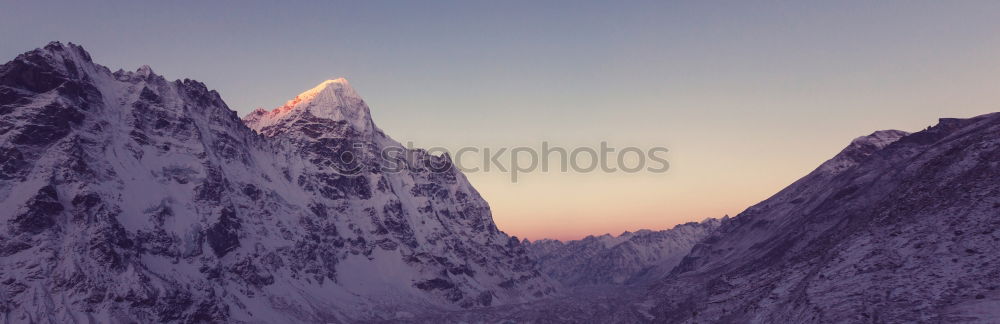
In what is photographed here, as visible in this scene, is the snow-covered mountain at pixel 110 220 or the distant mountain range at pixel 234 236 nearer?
the distant mountain range at pixel 234 236

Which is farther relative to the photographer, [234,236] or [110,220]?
[234,236]

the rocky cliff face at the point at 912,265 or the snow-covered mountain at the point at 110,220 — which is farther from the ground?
the snow-covered mountain at the point at 110,220

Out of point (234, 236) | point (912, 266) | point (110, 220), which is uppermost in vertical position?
point (110, 220)

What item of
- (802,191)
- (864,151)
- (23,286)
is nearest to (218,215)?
(23,286)

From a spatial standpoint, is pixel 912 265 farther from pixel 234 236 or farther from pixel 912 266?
pixel 234 236

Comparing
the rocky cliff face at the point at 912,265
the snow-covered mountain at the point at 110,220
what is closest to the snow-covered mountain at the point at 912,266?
the rocky cliff face at the point at 912,265

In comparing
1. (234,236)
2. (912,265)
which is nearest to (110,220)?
(234,236)

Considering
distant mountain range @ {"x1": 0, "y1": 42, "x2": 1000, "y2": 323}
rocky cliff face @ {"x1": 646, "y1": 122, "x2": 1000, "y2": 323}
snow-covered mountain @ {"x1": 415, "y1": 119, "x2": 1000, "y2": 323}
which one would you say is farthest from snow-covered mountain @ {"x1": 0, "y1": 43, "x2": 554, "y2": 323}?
rocky cliff face @ {"x1": 646, "y1": 122, "x2": 1000, "y2": 323}

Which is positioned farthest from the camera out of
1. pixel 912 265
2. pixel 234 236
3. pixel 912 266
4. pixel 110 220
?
pixel 234 236

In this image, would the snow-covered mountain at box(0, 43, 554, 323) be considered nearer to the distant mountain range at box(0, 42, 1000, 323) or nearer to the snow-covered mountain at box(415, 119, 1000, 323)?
the distant mountain range at box(0, 42, 1000, 323)

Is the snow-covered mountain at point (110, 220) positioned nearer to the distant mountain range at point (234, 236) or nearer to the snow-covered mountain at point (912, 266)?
the distant mountain range at point (234, 236)

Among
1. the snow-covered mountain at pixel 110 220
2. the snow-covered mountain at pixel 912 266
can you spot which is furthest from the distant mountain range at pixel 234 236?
the snow-covered mountain at pixel 110 220

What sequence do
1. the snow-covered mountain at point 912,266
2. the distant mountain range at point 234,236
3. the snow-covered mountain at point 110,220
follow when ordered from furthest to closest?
the snow-covered mountain at point 110,220 → the distant mountain range at point 234,236 → the snow-covered mountain at point 912,266

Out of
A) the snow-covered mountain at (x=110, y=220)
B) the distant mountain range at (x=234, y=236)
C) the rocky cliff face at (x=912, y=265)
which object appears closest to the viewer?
the rocky cliff face at (x=912, y=265)
